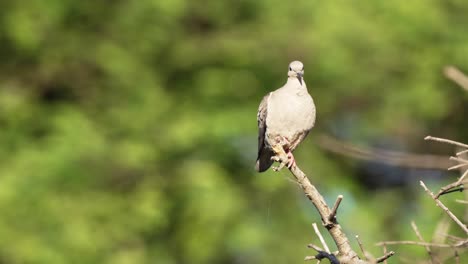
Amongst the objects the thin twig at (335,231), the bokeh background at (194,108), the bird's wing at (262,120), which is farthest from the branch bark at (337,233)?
the bokeh background at (194,108)

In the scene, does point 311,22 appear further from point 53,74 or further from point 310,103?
point 310,103

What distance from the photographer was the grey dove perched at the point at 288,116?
16.9 feet

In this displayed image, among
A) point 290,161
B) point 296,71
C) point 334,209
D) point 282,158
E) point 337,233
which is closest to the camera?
point 334,209

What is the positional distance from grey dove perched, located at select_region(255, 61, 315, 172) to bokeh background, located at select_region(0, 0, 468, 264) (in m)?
5.10

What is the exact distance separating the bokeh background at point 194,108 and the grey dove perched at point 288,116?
5105 mm

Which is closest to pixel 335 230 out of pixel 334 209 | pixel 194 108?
pixel 334 209

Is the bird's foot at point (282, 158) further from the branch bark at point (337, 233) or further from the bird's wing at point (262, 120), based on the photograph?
the branch bark at point (337, 233)

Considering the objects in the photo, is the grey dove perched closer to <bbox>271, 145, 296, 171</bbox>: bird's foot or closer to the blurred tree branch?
<bbox>271, 145, 296, 171</bbox>: bird's foot

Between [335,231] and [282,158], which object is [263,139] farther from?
[335,231]

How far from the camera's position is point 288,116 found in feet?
16.9

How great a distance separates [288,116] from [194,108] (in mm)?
6371

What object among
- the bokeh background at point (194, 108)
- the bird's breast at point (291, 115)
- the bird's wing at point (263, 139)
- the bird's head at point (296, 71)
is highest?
the bokeh background at point (194, 108)

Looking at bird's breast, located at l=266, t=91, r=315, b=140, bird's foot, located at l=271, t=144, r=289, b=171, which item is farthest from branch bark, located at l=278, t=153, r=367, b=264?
bird's breast, located at l=266, t=91, r=315, b=140

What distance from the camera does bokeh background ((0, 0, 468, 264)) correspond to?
10695mm
